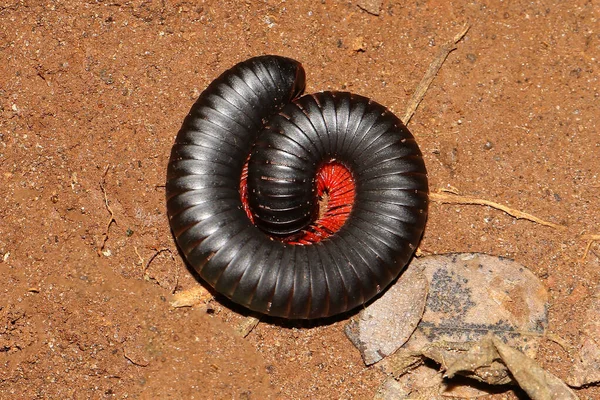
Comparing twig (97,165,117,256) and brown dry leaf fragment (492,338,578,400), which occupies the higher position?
brown dry leaf fragment (492,338,578,400)

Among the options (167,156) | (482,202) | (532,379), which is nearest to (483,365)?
(532,379)

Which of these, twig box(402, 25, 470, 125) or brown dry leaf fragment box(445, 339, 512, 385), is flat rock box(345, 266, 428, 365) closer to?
brown dry leaf fragment box(445, 339, 512, 385)

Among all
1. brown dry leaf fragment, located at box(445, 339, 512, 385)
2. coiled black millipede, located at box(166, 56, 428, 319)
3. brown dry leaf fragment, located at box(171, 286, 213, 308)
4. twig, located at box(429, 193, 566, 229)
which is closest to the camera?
coiled black millipede, located at box(166, 56, 428, 319)

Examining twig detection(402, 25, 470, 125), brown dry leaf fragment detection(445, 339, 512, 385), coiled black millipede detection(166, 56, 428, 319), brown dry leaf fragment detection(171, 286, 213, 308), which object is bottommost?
brown dry leaf fragment detection(171, 286, 213, 308)

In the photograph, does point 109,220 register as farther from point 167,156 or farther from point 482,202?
point 482,202

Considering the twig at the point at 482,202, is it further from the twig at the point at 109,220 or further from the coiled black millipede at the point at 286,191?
the twig at the point at 109,220

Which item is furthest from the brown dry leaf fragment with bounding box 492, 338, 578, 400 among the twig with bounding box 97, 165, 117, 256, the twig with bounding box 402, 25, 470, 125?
the twig with bounding box 97, 165, 117, 256
